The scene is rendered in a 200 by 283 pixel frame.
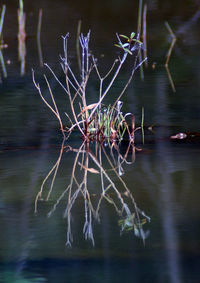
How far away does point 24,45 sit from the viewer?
11109 millimetres

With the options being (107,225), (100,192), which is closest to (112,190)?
(100,192)

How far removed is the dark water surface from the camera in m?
2.78

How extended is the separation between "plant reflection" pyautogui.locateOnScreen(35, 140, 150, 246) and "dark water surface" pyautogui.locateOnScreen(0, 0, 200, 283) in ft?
0.05

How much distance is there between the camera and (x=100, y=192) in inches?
152

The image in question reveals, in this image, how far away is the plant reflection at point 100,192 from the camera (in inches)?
130

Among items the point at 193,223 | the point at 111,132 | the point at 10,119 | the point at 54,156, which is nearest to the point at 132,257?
the point at 193,223

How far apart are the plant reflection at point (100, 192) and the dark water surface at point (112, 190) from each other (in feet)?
0.05

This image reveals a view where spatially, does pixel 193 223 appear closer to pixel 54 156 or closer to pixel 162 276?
pixel 162 276

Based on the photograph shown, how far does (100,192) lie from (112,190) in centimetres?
5

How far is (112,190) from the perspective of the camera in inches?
153

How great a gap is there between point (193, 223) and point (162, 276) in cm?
63

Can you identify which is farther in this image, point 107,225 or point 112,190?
point 112,190

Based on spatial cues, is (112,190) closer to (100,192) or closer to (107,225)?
(100,192)

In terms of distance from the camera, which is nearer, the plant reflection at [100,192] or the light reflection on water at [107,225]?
the light reflection on water at [107,225]
